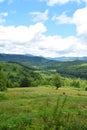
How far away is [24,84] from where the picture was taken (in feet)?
478

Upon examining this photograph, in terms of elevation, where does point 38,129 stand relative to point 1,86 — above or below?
above

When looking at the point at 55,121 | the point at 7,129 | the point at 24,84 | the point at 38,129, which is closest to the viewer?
the point at 55,121

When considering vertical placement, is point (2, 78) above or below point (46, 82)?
above

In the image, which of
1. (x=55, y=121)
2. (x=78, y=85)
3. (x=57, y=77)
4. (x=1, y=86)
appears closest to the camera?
(x=55, y=121)

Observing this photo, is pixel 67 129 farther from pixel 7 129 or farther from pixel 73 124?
pixel 7 129

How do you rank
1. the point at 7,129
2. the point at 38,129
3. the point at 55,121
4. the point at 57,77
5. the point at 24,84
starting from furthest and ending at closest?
the point at 24,84
the point at 57,77
the point at 7,129
the point at 38,129
the point at 55,121

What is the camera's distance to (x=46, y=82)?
183 metres

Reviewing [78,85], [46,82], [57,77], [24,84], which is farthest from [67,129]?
[78,85]

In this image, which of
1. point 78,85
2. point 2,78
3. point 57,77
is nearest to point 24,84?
point 57,77

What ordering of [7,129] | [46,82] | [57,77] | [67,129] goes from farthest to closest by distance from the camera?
[46,82] → [57,77] → [7,129] → [67,129]

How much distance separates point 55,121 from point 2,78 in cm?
6300

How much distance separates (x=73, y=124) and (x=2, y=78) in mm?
59706

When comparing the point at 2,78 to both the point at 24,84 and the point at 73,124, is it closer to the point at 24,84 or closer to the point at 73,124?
the point at 73,124

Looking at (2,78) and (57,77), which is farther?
(57,77)
